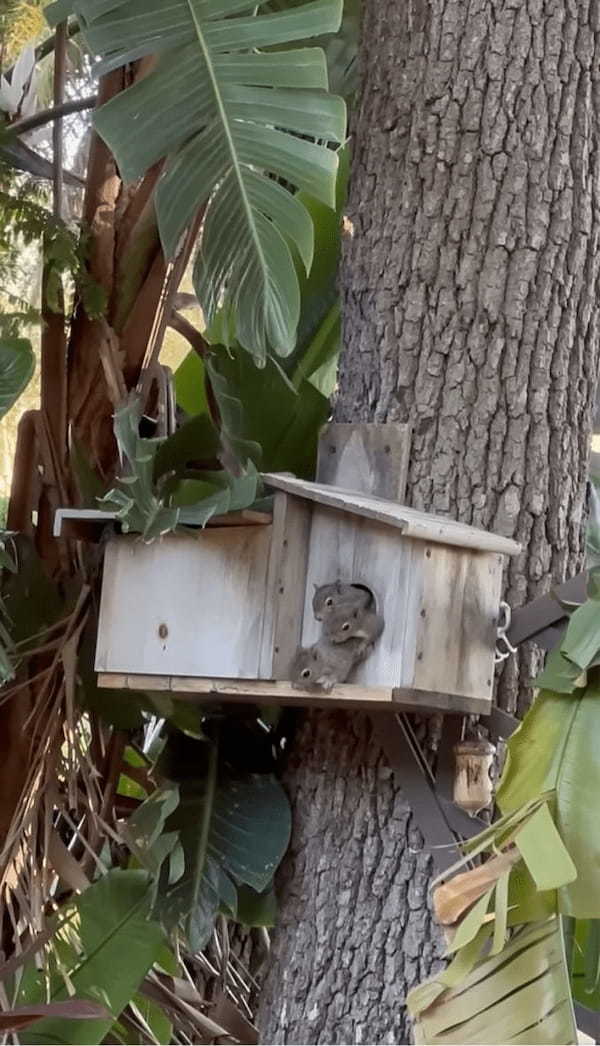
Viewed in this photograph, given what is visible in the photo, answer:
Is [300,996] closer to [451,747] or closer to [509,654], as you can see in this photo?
[451,747]

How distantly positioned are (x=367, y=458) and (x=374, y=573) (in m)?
0.23

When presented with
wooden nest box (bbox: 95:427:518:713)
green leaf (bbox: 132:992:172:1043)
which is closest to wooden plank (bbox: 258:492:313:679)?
wooden nest box (bbox: 95:427:518:713)

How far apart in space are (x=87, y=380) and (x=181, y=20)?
54 centimetres

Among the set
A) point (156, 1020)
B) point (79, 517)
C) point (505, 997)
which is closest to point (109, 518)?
point (79, 517)

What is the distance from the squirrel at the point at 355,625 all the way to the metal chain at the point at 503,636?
0.52 ft

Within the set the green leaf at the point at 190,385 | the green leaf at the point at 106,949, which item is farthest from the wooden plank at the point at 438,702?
the green leaf at the point at 190,385

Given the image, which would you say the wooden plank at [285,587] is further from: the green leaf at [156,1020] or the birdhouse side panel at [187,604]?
the green leaf at [156,1020]

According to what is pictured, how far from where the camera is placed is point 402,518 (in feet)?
3.64

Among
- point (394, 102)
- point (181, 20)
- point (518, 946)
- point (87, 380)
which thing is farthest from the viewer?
point (87, 380)

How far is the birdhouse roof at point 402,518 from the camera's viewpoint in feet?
3.64

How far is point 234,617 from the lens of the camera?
3.96ft

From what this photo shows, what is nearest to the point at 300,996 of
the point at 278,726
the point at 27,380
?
the point at 278,726

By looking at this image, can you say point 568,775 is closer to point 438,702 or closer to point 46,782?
point 438,702

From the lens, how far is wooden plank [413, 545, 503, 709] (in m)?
1.14
